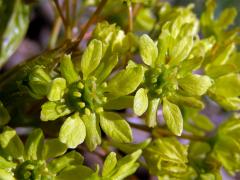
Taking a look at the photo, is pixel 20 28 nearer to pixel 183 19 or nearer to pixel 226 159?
pixel 183 19

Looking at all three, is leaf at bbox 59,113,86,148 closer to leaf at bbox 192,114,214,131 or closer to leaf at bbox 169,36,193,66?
leaf at bbox 169,36,193,66

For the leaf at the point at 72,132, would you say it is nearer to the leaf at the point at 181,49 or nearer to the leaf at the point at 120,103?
the leaf at the point at 120,103

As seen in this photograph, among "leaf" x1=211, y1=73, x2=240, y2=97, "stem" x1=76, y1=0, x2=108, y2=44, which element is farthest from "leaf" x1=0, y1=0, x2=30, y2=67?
"leaf" x1=211, y1=73, x2=240, y2=97

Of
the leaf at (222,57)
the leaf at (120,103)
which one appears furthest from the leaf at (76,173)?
the leaf at (222,57)

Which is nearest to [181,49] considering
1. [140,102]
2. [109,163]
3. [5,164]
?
[140,102]

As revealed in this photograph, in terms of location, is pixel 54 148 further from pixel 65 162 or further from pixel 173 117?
pixel 173 117

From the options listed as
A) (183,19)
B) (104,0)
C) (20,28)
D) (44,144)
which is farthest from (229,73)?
(20,28)
